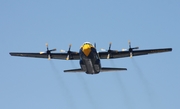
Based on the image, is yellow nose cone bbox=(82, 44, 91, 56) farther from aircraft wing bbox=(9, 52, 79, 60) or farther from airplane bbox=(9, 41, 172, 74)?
aircraft wing bbox=(9, 52, 79, 60)

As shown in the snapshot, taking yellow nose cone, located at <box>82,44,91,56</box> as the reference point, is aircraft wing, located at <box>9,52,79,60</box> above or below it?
below

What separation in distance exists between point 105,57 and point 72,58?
5.22 meters

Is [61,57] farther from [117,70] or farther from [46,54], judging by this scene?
[117,70]

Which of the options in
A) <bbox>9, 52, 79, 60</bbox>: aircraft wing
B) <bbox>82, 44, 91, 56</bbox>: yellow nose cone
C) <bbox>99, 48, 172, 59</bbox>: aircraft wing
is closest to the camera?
<bbox>82, 44, 91, 56</bbox>: yellow nose cone

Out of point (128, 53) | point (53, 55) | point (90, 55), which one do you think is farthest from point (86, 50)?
point (53, 55)

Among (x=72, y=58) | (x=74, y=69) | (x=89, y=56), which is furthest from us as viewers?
(x=72, y=58)

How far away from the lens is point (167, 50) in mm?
55406

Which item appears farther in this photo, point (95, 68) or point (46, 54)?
point (46, 54)

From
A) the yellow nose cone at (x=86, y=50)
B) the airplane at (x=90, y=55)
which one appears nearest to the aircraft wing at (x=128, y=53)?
the airplane at (x=90, y=55)

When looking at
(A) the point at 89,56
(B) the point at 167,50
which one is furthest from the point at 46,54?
(B) the point at 167,50

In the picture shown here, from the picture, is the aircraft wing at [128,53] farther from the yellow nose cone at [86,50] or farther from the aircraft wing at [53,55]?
the yellow nose cone at [86,50]

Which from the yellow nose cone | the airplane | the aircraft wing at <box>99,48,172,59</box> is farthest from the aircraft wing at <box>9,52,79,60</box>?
→ the yellow nose cone

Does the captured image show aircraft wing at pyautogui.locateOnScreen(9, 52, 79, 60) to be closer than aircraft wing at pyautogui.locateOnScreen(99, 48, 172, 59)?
No

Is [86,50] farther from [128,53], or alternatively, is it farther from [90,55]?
[128,53]
